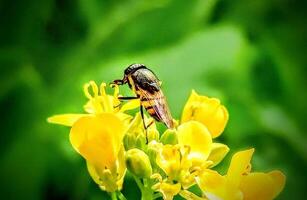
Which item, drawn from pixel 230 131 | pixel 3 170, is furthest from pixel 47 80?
pixel 230 131

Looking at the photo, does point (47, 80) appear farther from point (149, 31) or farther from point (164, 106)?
point (164, 106)

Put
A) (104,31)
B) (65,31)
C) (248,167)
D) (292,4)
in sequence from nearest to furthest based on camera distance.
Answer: (248,167) < (104,31) < (65,31) < (292,4)

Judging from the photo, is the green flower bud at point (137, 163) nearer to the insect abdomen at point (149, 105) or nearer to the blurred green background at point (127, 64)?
the insect abdomen at point (149, 105)

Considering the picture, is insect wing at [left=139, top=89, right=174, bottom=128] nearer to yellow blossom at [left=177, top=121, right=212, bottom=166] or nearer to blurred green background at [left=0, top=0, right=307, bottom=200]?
yellow blossom at [left=177, top=121, right=212, bottom=166]

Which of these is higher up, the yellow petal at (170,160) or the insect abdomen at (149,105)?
the insect abdomen at (149,105)

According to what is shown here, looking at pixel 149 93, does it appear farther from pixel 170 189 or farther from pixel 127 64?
pixel 127 64

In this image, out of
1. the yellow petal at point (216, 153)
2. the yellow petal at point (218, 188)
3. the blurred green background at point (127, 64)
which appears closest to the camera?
the yellow petal at point (218, 188)

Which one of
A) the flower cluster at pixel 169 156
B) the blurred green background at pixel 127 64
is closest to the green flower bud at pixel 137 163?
the flower cluster at pixel 169 156
